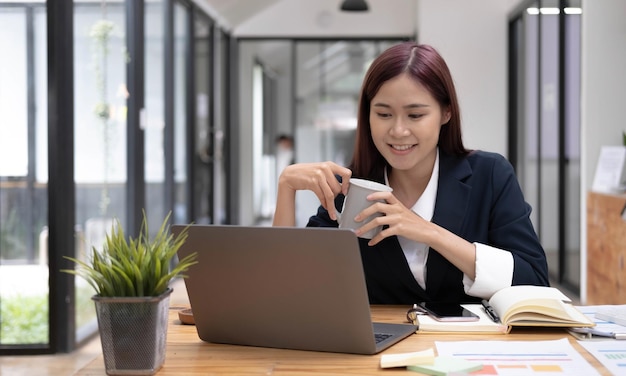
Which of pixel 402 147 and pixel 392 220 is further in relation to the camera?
pixel 402 147

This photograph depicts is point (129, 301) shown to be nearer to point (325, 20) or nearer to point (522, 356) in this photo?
point (522, 356)

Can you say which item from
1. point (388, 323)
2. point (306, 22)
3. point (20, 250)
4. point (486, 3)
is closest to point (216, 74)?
point (306, 22)

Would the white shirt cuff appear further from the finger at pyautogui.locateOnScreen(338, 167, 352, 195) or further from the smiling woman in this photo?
the finger at pyautogui.locateOnScreen(338, 167, 352, 195)

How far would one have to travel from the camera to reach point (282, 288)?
1.36 m

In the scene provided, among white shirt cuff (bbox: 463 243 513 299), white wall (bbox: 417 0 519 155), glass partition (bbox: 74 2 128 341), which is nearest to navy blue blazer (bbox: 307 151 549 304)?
white shirt cuff (bbox: 463 243 513 299)

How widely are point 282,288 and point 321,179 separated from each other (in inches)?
18.7

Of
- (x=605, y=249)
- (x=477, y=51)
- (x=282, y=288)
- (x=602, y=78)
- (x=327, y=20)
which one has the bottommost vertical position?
(x=605, y=249)

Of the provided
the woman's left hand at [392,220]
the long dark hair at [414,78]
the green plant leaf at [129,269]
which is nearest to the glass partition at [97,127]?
the long dark hair at [414,78]

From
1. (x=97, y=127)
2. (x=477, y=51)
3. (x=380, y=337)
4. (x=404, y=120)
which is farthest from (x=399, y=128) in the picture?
(x=477, y=51)

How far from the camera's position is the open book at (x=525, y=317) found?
4.90ft

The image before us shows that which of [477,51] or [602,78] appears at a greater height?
[477,51]

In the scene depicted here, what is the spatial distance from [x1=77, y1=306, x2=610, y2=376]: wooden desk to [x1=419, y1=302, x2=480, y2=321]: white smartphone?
0.07 meters

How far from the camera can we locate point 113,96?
495cm

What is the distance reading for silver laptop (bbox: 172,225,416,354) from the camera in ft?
4.26
